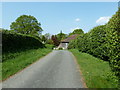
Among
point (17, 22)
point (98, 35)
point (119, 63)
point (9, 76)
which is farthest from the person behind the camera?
point (17, 22)

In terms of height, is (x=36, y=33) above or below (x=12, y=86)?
above

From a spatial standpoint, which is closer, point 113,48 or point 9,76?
point 113,48

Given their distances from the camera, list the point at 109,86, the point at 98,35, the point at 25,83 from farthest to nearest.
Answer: the point at 98,35
the point at 25,83
the point at 109,86

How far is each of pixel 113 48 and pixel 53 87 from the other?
3601 millimetres

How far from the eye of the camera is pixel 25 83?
5633mm

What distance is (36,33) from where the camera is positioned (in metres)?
47.5

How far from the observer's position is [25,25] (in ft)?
151

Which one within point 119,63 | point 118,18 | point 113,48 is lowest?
point 119,63

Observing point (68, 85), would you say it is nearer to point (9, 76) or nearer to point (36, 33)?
point (9, 76)

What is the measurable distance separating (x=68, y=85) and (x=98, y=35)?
793 cm

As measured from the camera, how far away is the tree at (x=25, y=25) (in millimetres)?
45406

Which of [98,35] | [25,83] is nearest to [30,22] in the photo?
[98,35]

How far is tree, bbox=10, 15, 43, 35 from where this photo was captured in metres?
45.4

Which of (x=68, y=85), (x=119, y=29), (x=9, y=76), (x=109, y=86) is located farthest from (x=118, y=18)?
(x=9, y=76)
